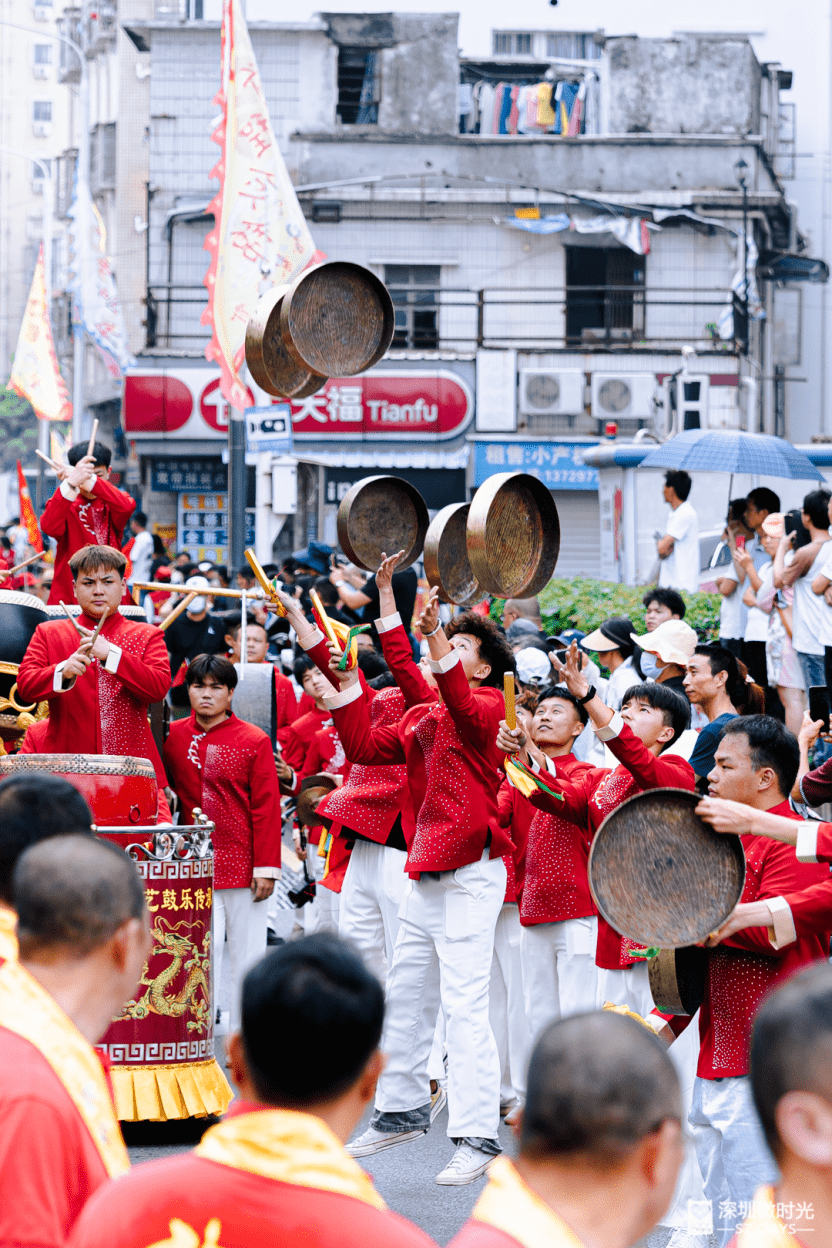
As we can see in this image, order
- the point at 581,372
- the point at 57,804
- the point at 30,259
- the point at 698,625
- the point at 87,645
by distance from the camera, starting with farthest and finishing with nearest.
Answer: the point at 30,259 → the point at 581,372 → the point at 698,625 → the point at 87,645 → the point at 57,804

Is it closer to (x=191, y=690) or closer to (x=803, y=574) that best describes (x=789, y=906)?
(x=191, y=690)

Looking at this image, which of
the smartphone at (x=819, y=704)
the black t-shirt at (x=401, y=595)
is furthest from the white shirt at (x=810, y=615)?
the black t-shirt at (x=401, y=595)

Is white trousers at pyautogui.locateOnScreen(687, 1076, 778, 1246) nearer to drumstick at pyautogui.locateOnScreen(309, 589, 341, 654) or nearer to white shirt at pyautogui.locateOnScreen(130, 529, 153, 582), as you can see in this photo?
drumstick at pyautogui.locateOnScreen(309, 589, 341, 654)

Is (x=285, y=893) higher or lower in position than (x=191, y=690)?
lower

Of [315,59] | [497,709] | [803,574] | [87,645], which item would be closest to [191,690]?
[87,645]

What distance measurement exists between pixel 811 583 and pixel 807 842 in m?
5.42

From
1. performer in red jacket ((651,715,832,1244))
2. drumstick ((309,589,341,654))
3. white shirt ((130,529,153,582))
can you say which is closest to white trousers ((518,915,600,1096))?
drumstick ((309,589,341,654))

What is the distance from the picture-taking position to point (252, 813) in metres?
7.66

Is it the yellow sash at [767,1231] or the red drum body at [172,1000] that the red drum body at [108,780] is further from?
the yellow sash at [767,1231]

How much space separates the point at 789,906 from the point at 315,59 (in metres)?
26.1

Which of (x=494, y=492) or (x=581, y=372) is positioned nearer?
(x=494, y=492)

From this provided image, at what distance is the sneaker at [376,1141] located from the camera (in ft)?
20.5

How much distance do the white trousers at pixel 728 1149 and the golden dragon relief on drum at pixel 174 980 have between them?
2.47 metres

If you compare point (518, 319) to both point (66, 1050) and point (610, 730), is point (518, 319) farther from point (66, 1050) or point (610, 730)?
point (66, 1050)
